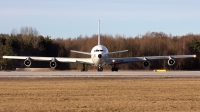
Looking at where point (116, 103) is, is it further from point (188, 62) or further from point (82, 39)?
point (82, 39)

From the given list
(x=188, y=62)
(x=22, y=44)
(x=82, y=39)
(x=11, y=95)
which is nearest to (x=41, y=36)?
(x=22, y=44)

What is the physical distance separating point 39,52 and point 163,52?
2288 centimetres

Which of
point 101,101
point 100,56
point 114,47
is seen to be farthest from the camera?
point 114,47

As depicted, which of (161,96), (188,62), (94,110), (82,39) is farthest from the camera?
(82,39)

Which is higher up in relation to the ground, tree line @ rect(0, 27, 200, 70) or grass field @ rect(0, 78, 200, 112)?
tree line @ rect(0, 27, 200, 70)

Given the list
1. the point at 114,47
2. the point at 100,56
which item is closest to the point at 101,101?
the point at 100,56

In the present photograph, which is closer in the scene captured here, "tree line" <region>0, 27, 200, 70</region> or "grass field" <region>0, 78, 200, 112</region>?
"grass field" <region>0, 78, 200, 112</region>

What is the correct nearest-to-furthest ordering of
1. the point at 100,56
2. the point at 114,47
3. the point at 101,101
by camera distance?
the point at 101,101 < the point at 100,56 < the point at 114,47

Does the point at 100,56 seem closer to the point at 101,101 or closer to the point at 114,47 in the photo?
the point at 114,47

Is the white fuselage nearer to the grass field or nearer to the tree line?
the tree line

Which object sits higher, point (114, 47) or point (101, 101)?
point (114, 47)

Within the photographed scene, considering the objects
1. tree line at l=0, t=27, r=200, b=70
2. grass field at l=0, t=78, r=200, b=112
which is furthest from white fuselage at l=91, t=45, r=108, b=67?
grass field at l=0, t=78, r=200, b=112

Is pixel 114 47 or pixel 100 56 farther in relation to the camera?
pixel 114 47

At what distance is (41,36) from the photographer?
295ft
